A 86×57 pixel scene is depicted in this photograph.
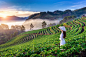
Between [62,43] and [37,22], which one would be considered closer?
[62,43]

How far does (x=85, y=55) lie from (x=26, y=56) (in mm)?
4826

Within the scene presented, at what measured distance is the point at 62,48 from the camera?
5648 mm

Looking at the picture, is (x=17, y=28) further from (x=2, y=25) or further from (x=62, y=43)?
(x=62, y=43)

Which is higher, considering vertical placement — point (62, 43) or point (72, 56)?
point (62, 43)

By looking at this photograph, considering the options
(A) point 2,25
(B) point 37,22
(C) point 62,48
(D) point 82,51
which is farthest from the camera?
(B) point 37,22

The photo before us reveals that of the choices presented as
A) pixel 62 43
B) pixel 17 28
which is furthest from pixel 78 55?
pixel 17 28

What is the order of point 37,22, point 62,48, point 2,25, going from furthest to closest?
point 37,22, point 2,25, point 62,48

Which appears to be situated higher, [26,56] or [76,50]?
[76,50]

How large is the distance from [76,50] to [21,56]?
4754 millimetres

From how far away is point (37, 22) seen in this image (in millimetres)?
199250

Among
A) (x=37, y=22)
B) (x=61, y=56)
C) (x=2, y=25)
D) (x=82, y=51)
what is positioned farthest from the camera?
(x=37, y=22)

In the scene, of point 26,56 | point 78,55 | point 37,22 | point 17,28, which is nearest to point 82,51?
point 78,55

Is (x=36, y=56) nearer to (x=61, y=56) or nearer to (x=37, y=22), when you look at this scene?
(x=61, y=56)

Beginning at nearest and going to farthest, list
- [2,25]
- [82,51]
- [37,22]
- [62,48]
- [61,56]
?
[61,56]
[82,51]
[62,48]
[2,25]
[37,22]
